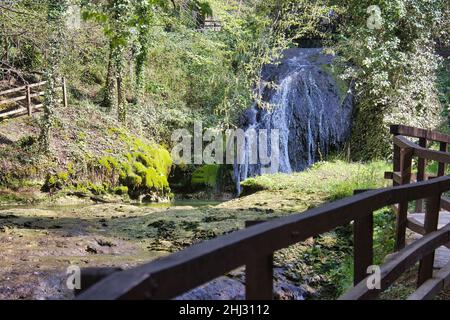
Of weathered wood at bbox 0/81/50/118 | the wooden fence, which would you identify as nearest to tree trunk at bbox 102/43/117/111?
weathered wood at bbox 0/81/50/118

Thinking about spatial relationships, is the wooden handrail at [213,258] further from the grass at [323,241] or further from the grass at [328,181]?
the grass at [328,181]

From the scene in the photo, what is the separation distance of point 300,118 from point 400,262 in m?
17.1

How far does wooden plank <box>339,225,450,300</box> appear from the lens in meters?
3.03

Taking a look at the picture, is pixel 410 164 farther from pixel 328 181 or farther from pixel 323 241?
pixel 328 181

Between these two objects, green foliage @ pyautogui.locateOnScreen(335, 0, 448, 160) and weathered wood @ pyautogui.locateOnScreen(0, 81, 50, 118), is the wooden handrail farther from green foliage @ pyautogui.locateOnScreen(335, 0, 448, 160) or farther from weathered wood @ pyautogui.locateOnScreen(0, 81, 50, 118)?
green foliage @ pyautogui.locateOnScreen(335, 0, 448, 160)

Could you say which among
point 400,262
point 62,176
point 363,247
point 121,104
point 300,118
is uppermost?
point 121,104

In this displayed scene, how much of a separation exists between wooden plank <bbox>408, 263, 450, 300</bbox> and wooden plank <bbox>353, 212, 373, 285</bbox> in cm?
50

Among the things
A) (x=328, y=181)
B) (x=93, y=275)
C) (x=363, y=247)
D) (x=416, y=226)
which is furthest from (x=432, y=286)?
(x=328, y=181)

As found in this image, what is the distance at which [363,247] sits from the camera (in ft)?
11.1

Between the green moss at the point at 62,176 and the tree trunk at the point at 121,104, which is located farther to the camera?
the tree trunk at the point at 121,104

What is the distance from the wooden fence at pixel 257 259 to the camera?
5.36 feet

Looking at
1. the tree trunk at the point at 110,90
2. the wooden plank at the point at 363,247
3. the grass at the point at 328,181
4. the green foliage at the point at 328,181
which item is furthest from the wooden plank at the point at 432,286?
the tree trunk at the point at 110,90

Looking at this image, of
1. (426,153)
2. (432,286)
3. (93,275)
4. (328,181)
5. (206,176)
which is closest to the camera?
(93,275)
